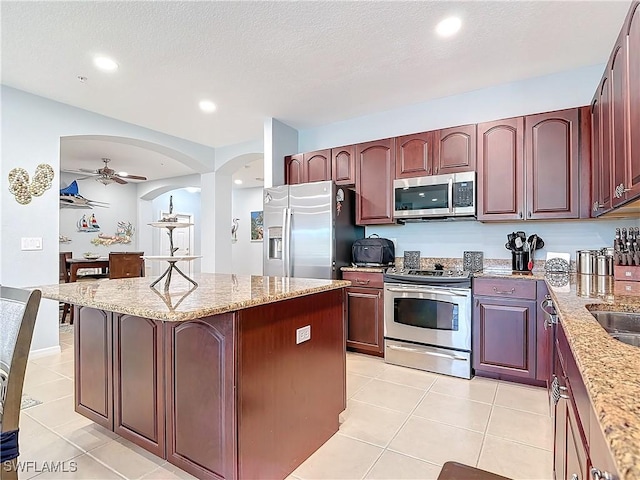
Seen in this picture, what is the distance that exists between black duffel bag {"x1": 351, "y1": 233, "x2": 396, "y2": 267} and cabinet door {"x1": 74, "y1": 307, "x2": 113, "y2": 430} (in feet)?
8.17

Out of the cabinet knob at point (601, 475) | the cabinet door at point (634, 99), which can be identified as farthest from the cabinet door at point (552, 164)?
the cabinet knob at point (601, 475)

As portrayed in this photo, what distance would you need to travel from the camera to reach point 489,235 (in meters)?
3.46

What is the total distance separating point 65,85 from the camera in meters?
3.31

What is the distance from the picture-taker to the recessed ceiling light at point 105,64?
2.85 m

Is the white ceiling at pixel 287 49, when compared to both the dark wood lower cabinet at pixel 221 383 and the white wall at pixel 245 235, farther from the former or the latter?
the white wall at pixel 245 235

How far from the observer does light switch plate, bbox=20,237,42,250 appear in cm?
341

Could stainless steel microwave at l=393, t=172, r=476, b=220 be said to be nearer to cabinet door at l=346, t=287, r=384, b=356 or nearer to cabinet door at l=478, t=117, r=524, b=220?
cabinet door at l=478, t=117, r=524, b=220

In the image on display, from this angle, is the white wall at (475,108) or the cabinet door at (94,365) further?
the white wall at (475,108)

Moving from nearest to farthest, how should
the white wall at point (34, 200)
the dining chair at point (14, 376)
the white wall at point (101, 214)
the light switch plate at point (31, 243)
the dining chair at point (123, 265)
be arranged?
the dining chair at point (14, 376), the white wall at point (34, 200), the light switch plate at point (31, 243), the dining chair at point (123, 265), the white wall at point (101, 214)

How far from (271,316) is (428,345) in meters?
2.00

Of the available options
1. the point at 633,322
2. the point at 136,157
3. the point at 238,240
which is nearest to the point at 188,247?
the point at 238,240

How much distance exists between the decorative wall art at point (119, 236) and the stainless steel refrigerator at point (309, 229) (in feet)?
18.7

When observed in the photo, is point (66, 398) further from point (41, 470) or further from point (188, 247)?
point (188, 247)

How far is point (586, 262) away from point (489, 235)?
84cm
